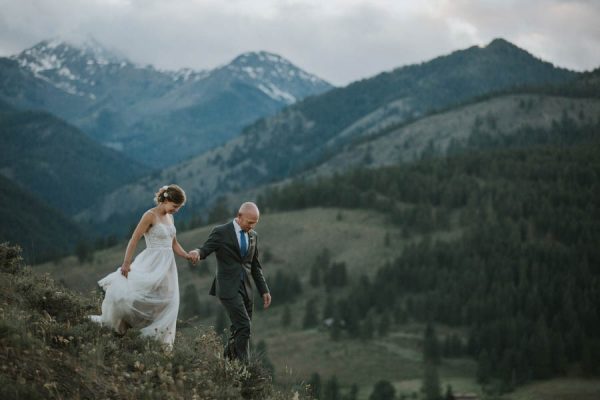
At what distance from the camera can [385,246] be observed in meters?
171

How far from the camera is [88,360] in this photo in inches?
372

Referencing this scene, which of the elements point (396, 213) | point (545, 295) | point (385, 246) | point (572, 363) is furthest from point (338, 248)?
point (572, 363)

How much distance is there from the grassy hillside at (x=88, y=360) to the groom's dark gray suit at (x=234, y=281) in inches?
16.5

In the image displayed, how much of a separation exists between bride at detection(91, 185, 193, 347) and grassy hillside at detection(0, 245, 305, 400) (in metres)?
0.37

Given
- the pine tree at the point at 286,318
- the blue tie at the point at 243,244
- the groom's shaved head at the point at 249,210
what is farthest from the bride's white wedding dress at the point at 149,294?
the pine tree at the point at 286,318

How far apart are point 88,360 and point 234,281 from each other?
11.2 ft

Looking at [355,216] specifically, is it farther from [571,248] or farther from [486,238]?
[571,248]

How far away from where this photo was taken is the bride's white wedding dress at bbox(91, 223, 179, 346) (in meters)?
11.6

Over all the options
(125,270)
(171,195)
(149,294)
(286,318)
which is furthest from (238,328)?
(286,318)

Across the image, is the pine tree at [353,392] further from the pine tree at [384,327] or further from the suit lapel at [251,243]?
the suit lapel at [251,243]

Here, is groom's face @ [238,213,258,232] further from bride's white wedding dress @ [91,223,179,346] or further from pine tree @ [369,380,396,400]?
pine tree @ [369,380,396,400]

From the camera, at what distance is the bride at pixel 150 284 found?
38.0 ft

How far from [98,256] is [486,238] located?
9954 cm

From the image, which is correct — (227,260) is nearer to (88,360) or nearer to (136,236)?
(136,236)
